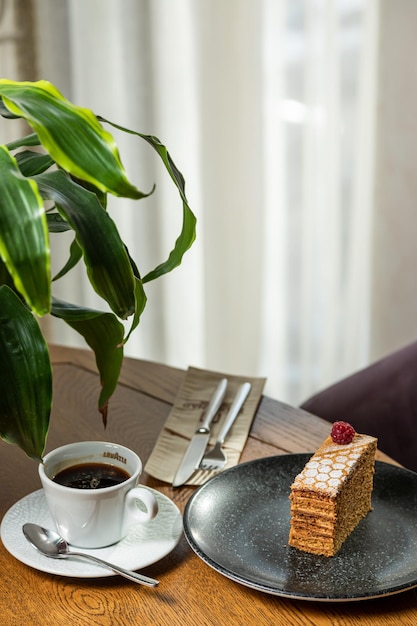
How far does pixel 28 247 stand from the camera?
24.2 inches

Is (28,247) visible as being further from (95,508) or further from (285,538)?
(285,538)

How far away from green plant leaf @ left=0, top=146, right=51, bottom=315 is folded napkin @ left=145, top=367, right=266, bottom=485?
1.43 ft

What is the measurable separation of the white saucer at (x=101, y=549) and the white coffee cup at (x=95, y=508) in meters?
0.02

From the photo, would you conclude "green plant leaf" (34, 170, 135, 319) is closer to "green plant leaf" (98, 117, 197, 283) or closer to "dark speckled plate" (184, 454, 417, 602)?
"green plant leaf" (98, 117, 197, 283)

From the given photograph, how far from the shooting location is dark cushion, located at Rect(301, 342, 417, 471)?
4.52 ft

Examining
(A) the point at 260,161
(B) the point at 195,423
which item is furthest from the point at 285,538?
(A) the point at 260,161

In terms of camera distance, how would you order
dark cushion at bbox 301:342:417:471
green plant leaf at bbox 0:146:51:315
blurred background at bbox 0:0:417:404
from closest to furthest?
green plant leaf at bbox 0:146:51:315
dark cushion at bbox 301:342:417:471
blurred background at bbox 0:0:417:404

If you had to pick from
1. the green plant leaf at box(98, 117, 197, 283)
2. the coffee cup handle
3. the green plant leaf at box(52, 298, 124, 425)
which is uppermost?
the green plant leaf at box(98, 117, 197, 283)

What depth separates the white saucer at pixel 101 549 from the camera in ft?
2.60

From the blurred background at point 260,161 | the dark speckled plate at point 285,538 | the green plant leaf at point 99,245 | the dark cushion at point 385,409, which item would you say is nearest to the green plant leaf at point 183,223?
the green plant leaf at point 99,245

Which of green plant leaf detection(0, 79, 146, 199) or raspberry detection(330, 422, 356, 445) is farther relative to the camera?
raspberry detection(330, 422, 356, 445)

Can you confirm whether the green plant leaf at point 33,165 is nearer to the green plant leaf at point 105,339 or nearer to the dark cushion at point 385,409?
the green plant leaf at point 105,339

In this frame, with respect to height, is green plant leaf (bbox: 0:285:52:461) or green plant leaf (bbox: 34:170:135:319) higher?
green plant leaf (bbox: 34:170:135:319)

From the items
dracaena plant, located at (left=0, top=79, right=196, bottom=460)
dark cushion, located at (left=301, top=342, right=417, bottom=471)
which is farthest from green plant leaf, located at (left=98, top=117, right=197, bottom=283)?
dark cushion, located at (left=301, top=342, right=417, bottom=471)
